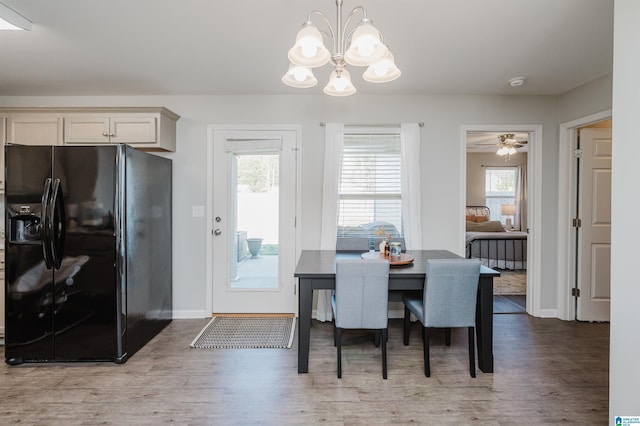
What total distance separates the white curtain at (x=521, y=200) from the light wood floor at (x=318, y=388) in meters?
5.65

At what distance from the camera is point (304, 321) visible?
7.94ft

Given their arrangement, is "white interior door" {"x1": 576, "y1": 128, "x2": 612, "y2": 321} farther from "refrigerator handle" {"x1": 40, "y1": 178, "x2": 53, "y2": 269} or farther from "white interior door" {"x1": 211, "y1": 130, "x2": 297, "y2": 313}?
"refrigerator handle" {"x1": 40, "y1": 178, "x2": 53, "y2": 269}

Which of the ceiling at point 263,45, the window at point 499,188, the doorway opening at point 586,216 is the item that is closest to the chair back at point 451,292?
the ceiling at point 263,45

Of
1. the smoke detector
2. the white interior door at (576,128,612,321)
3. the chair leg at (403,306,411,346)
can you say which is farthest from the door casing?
the white interior door at (576,128,612,321)

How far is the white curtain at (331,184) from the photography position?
11.5ft

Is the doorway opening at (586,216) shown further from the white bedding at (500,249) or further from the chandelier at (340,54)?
the chandelier at (340,54)

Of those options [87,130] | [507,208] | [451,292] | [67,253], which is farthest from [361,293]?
[507,208]

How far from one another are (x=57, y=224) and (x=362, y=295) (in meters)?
2.30

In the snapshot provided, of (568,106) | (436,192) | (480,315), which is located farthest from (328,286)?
(568,106)

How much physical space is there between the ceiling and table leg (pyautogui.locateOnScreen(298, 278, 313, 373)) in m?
1.81

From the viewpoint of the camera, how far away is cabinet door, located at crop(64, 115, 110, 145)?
10.3 feet

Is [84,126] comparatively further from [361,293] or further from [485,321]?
[485,321]

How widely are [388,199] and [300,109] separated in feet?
4.47

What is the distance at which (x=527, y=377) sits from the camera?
2369mm
